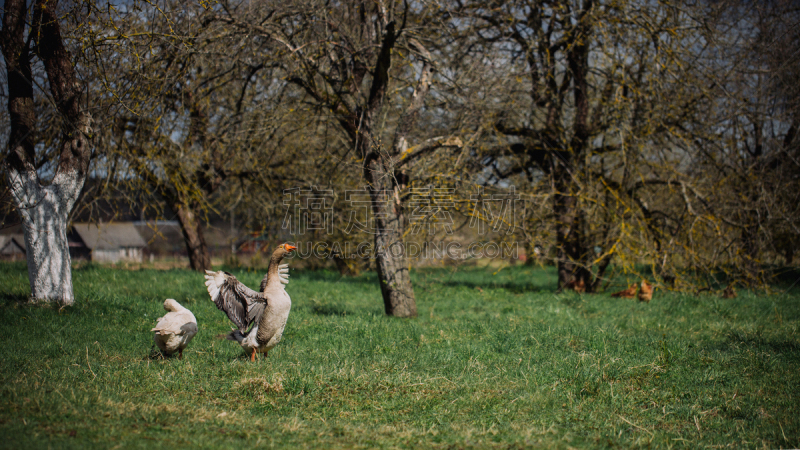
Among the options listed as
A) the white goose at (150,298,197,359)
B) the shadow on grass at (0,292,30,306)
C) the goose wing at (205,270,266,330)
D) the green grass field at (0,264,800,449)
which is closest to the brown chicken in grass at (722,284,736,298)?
the green grass field at (0,264,800,449)

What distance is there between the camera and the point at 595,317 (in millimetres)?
8430

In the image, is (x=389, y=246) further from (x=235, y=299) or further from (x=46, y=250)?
(x=46, y=250)

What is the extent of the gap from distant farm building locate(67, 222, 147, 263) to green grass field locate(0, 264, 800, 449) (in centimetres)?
1924

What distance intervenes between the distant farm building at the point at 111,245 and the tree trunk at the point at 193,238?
13.3 m

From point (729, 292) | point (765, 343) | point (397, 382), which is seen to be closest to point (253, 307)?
point (397, 382)

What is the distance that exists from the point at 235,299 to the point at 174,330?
63cm

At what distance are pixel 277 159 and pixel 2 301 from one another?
7.40 meters

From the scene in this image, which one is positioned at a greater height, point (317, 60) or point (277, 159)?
point (317, 60)

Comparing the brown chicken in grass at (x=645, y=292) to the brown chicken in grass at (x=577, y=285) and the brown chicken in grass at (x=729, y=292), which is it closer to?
the brown chicken in grass at (x=577, y=285)

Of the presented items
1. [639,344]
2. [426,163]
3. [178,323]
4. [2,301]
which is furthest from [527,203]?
[2,301]

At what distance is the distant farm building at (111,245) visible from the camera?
2498 centimetres

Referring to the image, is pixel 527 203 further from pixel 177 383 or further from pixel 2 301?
pixel 2 301

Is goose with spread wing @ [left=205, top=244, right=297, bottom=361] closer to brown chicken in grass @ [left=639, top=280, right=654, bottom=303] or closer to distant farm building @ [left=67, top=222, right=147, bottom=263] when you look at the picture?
brown chicken in grass @ [left=639, top=280, right=654, bottom=303]

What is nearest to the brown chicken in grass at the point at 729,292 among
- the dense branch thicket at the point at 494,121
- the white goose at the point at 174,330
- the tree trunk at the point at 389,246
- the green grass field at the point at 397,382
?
the dense branch thicket at the point at 494,121
